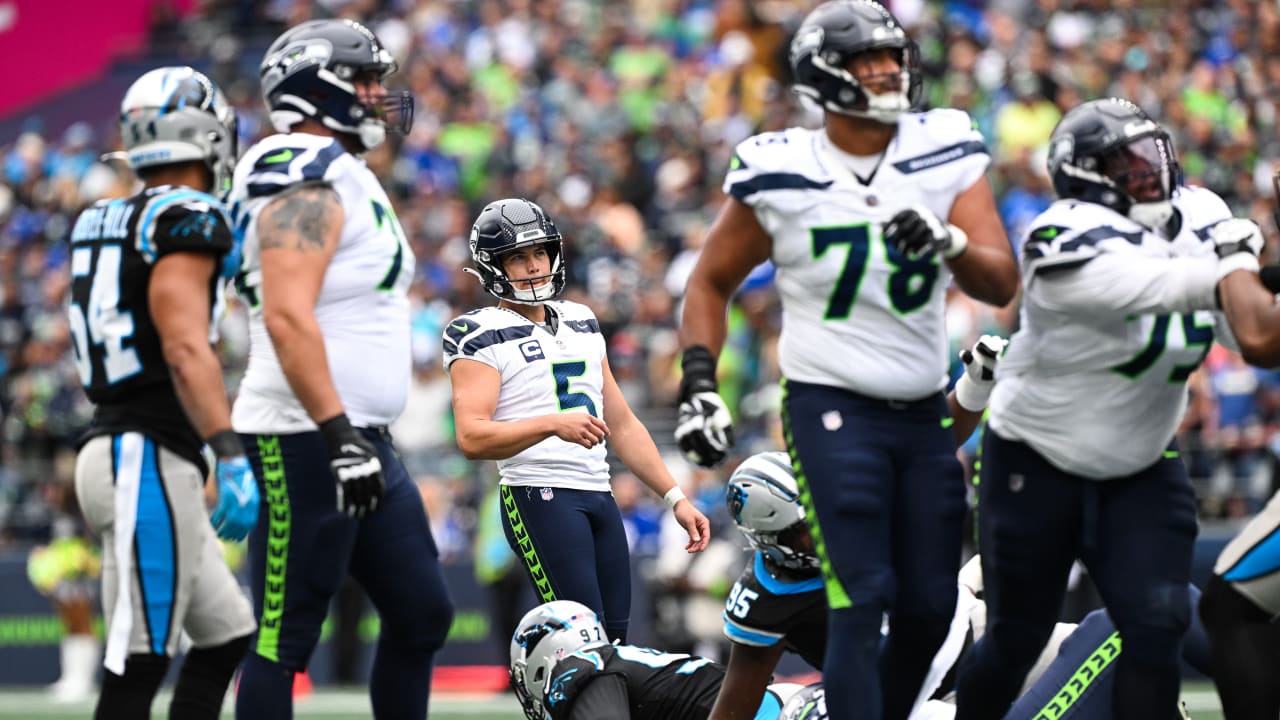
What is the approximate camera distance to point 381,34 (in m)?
19.5

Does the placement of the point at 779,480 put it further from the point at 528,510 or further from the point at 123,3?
the point at 123,3

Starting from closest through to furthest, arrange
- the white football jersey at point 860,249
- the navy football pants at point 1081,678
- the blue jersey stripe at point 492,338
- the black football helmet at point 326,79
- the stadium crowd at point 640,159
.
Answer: the white football jersey at point 860,249
the black football helmet at point 326,79
the navy football pants at point 1081,678
the blue jersey stripe at point 492,338
the stadium crowd at point 640,159

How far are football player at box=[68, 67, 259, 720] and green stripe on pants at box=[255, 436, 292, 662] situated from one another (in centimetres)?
7

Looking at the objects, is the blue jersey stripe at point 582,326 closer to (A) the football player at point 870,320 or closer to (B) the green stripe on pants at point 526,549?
(B) the green stripe on pants at point 526,549

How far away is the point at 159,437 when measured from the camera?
4.88 meters

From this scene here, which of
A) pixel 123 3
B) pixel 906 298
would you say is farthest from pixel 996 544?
pixel 123 3

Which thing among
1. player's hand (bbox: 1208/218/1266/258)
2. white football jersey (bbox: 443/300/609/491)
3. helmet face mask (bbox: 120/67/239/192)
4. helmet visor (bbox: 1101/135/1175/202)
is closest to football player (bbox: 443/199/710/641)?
white football jersey (bbox: 443/300/609/491)

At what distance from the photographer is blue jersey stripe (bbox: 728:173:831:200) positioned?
16.0ft

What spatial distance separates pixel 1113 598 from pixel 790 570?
100 cm

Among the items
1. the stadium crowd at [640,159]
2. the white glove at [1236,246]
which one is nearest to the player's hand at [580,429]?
the white glove at [1236,246]

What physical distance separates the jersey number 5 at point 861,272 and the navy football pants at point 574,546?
1482 millimetres

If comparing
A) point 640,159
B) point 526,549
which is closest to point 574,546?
point 526,549

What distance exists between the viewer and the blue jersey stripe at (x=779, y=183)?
193 inches

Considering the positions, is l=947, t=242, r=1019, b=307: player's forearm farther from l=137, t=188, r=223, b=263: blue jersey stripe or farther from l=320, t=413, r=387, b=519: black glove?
l=137, t=188, r=223, b=263: blue jersey stripe
